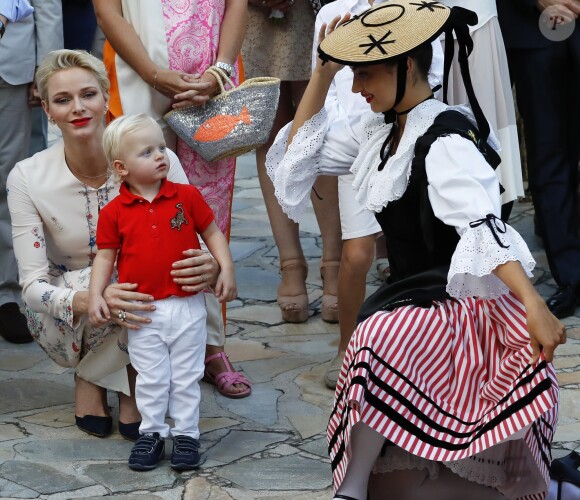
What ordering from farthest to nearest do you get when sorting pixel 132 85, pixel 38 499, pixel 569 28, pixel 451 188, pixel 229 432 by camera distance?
pixel 569 28, pixel 132 85, pixel 229 432, pixel 38 499, pixel 451 188

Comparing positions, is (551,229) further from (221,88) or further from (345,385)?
(345,385)

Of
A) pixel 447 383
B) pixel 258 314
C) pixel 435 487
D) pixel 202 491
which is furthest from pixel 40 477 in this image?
pixel 258 314

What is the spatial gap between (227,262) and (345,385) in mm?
872

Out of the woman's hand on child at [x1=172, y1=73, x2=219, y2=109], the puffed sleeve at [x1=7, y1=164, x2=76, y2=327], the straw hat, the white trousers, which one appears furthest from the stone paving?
the straw hat

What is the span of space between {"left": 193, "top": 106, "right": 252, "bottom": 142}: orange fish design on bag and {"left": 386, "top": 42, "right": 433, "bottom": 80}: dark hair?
3.35 ft

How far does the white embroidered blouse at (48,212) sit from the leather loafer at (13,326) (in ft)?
3.44

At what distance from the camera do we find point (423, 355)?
3.26m

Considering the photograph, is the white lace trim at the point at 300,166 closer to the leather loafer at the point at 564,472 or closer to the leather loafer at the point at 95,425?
the leather loafer at the point at 95,425

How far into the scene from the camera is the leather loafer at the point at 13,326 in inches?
207

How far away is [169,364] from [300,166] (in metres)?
0.75

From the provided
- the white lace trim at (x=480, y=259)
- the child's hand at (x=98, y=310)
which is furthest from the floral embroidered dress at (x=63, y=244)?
the white lace trim at (x=480, y=259)

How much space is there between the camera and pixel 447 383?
3.28 metres

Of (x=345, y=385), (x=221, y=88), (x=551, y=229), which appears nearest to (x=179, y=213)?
(x=221, y=88)

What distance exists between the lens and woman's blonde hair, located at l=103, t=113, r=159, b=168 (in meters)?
3.89
